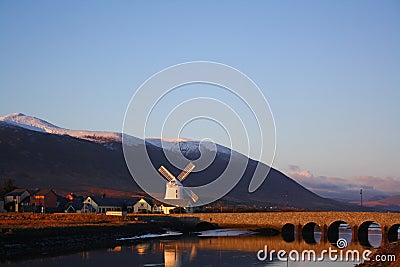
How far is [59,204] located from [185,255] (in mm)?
58698

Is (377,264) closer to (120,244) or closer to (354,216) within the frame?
(120,244)

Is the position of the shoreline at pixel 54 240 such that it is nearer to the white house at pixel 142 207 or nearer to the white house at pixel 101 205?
the white house at pixel 101 205

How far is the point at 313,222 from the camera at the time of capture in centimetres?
7381

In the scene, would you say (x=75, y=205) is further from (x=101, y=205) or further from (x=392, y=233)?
(x=392, y=233)

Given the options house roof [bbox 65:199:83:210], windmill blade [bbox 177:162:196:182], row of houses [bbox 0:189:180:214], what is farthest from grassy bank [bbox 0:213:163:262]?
windmill blade [bbox 177:162:196:182]

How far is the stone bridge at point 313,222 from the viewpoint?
67.5 metres

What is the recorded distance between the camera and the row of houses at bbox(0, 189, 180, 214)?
9519cm

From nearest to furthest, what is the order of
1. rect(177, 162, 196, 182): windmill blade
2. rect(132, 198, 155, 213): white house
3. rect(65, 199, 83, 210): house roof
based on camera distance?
rect(65, 199, 83, 210): house roof, rect(132, 198, 155, 213): white house, rect(177, 162, 196, 182): windmill blade

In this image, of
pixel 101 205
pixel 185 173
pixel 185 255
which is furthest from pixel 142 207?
pixel 185 255

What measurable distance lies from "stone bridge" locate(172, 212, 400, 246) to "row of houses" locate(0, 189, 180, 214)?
66.1ft

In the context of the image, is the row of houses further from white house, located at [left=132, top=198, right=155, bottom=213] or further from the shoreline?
the shoreline

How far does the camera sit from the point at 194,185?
650 ft

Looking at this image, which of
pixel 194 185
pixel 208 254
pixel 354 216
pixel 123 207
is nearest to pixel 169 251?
pixel 208 254

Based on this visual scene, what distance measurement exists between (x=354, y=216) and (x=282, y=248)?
61.7 ft
